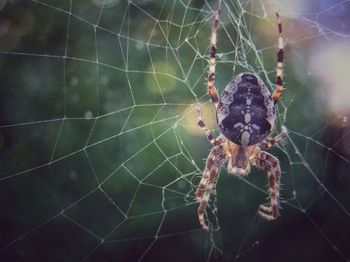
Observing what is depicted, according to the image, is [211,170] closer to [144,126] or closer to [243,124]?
[243,124]

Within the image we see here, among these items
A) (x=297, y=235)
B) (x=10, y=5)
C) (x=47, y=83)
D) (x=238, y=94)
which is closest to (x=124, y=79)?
(x=47, y=83)

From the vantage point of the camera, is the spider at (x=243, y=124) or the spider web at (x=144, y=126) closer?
the spider at (x=243, y=124)

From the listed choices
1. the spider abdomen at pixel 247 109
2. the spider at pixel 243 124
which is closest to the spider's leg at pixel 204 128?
the spider at pixel 243 124

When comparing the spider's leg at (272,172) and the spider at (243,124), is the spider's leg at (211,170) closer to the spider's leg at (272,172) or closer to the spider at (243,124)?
the spider at (243,124)

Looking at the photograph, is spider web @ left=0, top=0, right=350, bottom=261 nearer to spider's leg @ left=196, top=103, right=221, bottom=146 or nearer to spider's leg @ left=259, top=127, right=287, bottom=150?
spider's leg @ left=196, top=103, right=221, bottom=146

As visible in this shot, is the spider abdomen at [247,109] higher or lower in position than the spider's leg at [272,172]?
higher

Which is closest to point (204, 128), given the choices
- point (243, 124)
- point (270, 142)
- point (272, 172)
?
point (243, 124)
